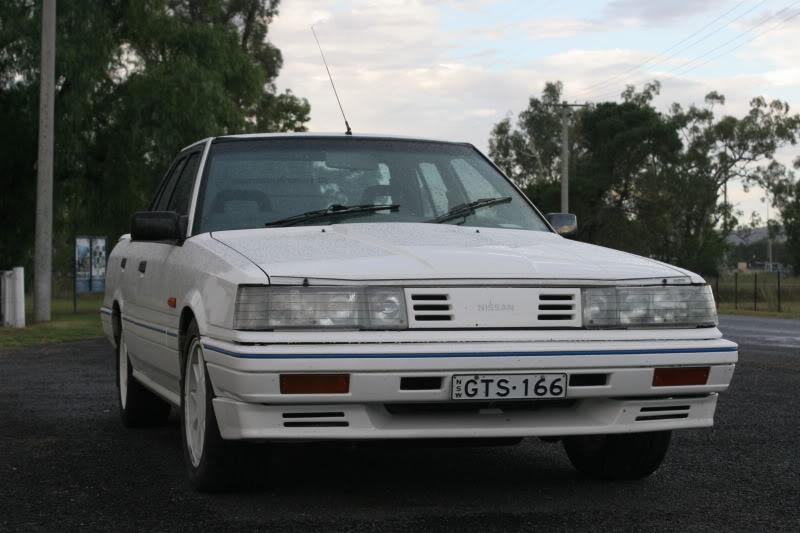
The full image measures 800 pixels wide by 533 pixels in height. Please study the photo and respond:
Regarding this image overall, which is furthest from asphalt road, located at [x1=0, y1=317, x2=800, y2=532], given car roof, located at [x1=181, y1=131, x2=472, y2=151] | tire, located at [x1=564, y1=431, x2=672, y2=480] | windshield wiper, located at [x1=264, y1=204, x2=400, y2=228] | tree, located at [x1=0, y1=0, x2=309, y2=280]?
tree, located at [x1=0, y1=0, x2=309, y2=280]

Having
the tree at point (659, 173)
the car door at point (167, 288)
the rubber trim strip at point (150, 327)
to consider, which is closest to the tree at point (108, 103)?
the rubber trim strip at point (150, 327)

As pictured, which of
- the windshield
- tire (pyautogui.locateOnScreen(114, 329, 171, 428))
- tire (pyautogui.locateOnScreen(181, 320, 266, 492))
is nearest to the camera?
tire (pyautogui.locateOnScreen(181, 320, 266, 492))

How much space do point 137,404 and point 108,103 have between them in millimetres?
22876

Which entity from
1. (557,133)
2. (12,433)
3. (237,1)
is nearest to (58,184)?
(12,433)

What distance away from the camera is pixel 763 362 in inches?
567

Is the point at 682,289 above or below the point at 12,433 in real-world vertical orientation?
above

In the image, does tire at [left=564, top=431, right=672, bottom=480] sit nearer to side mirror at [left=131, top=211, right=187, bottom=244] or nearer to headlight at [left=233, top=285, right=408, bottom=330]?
headlight at [left=233, top=285, right=408, bottom=330]

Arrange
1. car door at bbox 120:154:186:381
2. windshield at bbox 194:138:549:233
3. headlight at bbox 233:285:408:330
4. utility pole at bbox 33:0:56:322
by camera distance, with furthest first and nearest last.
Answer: utility pole at bbox 33:0:56:322 → car door at bbox 120:154:186:381 → windshield at bbox 194:138:549:233 → headlight at bbox 233:285:408:330

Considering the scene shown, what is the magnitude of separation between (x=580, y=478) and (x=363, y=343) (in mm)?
1719

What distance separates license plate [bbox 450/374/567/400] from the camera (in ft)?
16.8

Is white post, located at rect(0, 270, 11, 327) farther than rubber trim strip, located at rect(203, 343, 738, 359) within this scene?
Yes

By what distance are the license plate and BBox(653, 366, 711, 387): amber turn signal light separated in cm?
43

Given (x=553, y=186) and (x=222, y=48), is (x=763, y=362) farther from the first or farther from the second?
(x=553, y=186)

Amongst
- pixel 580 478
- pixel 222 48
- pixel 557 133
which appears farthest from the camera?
pixel 557 133
